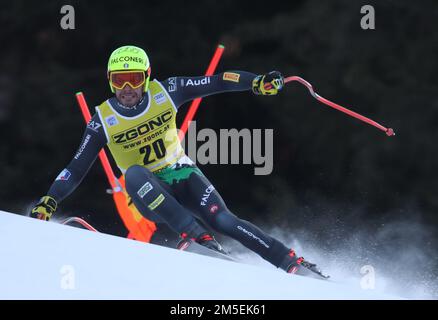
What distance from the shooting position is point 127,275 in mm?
4711

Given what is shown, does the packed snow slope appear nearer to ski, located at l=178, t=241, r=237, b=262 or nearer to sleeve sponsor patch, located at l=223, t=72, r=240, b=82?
ski, located at l=178, t=241, r=237, b=262

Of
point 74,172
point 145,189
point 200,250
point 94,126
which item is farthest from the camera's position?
point 94,126

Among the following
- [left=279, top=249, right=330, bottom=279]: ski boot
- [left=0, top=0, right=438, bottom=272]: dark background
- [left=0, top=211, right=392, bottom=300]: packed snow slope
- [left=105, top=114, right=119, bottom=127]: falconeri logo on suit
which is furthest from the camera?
[left=0, top=0, right=438, bottom=272]: dark background

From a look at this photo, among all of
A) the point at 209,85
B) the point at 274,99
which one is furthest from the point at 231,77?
the point at 274,99

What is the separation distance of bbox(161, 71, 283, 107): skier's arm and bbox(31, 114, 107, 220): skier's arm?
18.4 inches

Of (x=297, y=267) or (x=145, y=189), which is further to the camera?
(x=145, y=189)

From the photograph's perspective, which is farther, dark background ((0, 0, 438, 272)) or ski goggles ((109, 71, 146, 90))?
dark background ((0, 0, 438, 272))

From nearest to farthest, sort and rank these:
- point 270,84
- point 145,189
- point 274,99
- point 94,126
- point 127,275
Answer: point 127,275, point 145,189, point 270,84, point 94,126, point 274,99

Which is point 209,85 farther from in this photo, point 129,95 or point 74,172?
point 74,172

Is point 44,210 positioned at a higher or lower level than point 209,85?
lower

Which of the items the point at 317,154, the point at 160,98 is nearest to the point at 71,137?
the point at 317,154

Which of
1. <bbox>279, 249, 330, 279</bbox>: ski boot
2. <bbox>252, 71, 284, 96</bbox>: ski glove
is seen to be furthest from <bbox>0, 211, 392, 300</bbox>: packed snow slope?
<bbox>252, 71, 284, 96</bbox>: ski glove

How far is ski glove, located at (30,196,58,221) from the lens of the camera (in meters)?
5.96

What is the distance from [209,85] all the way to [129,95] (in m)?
0.45
